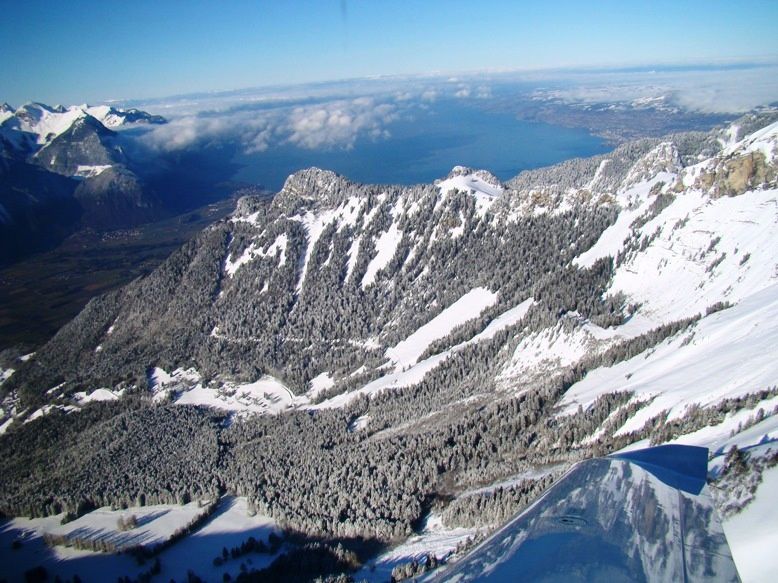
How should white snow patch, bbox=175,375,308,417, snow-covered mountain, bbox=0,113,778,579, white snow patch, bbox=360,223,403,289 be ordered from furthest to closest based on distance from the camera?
white snow patch, bbox=360,223,403,289, white snow patch, bbox=175,375,308,417, snow-covered mountain, bbox=0,113,778,579

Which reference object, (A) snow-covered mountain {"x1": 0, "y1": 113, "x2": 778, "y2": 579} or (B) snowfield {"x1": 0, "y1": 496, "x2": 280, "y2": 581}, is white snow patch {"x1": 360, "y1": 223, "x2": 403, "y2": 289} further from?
(B) snowfield {"x1": 0, "y1": 496, "x2": 280, "y2": 581}

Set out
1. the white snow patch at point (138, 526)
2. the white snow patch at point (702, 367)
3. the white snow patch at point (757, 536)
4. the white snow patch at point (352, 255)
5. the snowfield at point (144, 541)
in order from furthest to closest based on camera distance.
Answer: the white snow patch at point (352, 255)
the white snow patch at point (138, 526)
the snowfield at point (144, 541)
the white snow patch at point (702, 367)
the white snow patch at point (757, 536)

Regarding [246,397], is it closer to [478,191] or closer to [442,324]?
[442,324]

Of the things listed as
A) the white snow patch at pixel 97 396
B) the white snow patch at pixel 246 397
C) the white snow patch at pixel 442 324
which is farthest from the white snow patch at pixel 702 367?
the white snow patch at pixel 97 396

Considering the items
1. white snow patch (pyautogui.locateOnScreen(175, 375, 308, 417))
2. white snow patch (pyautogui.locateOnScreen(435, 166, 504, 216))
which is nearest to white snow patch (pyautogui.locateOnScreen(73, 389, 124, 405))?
white snow patch (pyautogui.locateOnScreen(175, 375, 308, 417))

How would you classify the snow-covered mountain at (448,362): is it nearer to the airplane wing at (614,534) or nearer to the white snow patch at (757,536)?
the white snow patch at (757,536)

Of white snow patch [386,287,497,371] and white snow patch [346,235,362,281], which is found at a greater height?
white snow patch [346,235,362,281]
